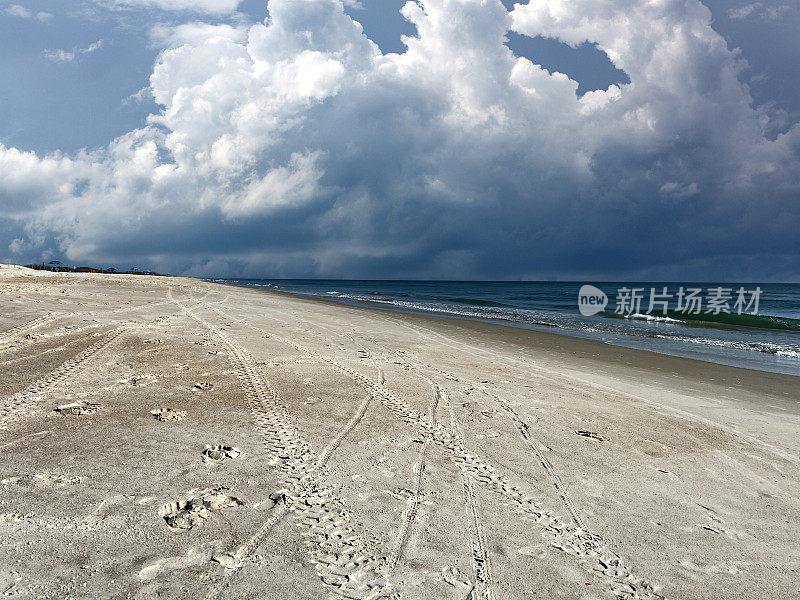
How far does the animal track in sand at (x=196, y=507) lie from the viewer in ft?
12.1

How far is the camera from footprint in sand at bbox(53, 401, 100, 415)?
598cm

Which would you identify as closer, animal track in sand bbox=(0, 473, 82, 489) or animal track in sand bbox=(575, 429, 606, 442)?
animal track in sand bbox=(0, 473, 82, 489)

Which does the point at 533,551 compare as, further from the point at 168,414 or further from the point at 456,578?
the point at 168,414

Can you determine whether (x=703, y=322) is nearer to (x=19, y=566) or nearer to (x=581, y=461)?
(x=581, y=461)

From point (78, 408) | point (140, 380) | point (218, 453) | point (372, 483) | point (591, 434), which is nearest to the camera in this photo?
point (372, 483)

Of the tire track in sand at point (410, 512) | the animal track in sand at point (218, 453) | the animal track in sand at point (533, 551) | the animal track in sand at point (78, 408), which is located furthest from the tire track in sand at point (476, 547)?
the animal track in sand at point (78, 408)

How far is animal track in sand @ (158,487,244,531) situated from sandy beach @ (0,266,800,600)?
23 mm

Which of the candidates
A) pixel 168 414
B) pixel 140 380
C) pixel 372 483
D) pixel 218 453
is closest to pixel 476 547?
pixel 372 483

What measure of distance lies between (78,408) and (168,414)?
1270mm

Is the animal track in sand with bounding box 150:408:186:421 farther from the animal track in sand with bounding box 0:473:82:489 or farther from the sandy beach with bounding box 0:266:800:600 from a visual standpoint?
the animal track in sand with bounding box 0:473:82:489

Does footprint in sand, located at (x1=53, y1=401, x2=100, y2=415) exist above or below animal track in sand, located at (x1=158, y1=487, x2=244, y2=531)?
above

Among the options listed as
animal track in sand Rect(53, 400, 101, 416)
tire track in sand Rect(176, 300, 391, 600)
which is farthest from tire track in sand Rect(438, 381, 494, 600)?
animal track in sand Rect(53, 400, 101, 416)

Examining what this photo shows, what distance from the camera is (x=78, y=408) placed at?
20.2 ft

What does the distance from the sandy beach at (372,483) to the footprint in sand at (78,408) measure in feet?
0.13
